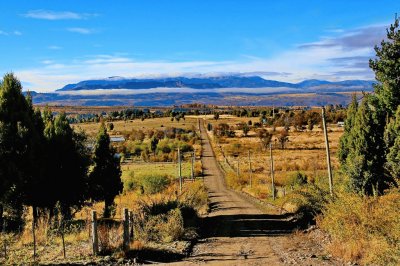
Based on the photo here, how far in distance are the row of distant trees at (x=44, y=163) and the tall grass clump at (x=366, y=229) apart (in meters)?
11.5

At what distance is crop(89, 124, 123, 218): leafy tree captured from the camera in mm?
27188

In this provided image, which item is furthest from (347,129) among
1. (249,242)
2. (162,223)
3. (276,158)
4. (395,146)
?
(276,158)

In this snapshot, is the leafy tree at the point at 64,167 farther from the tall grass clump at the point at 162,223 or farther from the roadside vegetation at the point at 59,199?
the tall grass clump at the point at 162,223

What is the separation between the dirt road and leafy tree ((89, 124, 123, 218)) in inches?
228

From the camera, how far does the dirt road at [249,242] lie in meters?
15.0

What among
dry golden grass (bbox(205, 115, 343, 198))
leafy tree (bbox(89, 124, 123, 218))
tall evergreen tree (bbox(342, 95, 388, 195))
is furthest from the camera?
dry golden grass (bbox(205, 115, 343, 198))

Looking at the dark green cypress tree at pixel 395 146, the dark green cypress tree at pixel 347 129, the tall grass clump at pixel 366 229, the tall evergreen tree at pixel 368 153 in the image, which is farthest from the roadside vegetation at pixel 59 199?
the dark green cypress tree at pixel 347 129

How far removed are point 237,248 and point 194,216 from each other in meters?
6.17

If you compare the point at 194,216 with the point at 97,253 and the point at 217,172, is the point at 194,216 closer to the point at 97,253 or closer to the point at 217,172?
the point at 97,253

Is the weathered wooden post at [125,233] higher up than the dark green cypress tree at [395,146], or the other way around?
the dark green cypress tree at [395,146]

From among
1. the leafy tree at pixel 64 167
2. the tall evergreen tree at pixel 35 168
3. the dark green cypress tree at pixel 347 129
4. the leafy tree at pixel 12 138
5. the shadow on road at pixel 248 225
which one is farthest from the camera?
the dark green cypress tree at pixel 347 129

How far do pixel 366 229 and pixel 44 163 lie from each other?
1346cm

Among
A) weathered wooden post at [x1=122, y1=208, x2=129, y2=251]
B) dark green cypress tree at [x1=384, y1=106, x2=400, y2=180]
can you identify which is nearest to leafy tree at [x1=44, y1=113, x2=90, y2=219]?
weathered wooden post at [x1=122, y1=208, x2=129, y2=251]

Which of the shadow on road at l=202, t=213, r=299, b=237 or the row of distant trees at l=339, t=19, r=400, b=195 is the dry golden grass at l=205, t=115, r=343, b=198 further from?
the row of distant trees at l=339, t=19, r=400, b=195
